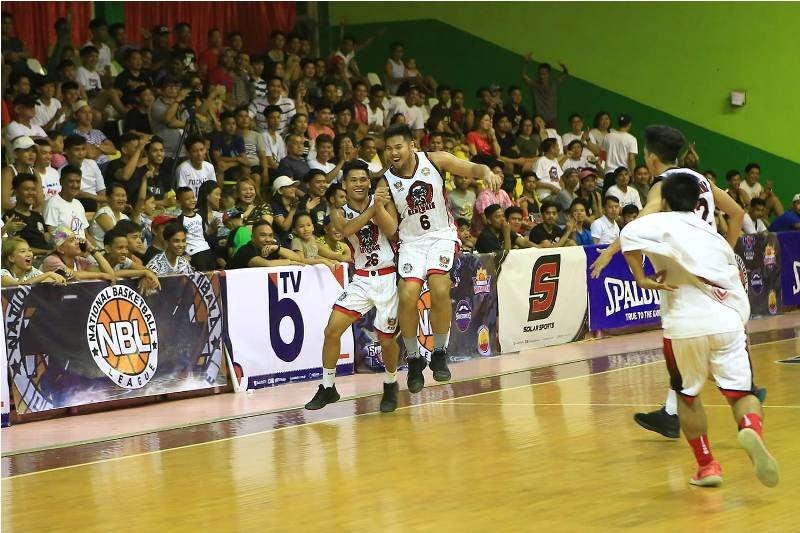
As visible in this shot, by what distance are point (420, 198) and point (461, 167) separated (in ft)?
1.37

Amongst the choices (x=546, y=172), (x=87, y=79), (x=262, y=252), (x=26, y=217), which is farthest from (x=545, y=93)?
(x=26, y=217)

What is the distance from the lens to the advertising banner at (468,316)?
44.4ft

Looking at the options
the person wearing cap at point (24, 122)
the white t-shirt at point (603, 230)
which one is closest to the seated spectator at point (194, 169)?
the person wearing cap at point (24, 122)

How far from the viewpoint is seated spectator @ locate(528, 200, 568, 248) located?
16234 millimetres

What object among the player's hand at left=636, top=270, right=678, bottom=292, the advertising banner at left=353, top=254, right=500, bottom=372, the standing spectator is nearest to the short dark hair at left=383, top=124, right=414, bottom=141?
the advertising banner at left=353, top=254, right=500, bottom=372

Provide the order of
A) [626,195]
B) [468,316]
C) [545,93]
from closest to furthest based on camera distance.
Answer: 1. [468,316]
2. [626,195]
3. [545,93]

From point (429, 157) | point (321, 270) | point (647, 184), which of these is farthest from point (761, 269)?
point (429, 157)

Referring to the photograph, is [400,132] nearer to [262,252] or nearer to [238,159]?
[262,252]

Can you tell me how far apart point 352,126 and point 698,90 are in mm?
8637

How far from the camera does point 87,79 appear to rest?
16.4 meters

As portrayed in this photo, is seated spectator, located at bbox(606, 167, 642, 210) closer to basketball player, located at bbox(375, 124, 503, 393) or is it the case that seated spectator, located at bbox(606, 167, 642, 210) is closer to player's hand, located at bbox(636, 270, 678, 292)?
basketball player, located at bbox(375, 124, 503, 393)

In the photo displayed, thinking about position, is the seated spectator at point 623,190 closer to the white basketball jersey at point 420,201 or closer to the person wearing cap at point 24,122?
the person wearing cap at point 24,122

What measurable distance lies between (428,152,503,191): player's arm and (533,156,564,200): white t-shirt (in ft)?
28.9

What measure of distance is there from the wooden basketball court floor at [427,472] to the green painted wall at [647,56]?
43.2 ft
